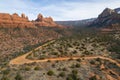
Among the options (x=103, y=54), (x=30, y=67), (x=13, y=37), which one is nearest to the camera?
(x=30, y=67)

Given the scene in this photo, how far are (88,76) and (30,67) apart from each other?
28.7 feet

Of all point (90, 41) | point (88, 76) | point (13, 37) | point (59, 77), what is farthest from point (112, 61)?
point (13, 37)

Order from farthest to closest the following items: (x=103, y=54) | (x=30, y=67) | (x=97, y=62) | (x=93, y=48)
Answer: (x=93, y=48) → (x=103, y=54) → (x=97, y=62) → (x=30, y=67)

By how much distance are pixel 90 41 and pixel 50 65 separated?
25.7m

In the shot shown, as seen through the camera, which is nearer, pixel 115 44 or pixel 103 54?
pixel 103 54

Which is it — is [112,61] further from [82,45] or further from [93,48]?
[82,45]

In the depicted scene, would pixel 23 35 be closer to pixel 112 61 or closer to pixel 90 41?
pixel 90 41

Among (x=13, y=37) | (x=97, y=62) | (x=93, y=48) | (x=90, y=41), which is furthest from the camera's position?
(x=13, y=37)

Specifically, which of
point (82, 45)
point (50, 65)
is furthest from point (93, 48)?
point (50, 65)

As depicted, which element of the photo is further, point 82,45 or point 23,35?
point 23,35

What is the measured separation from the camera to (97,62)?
127 feet

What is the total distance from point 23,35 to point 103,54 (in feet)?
306

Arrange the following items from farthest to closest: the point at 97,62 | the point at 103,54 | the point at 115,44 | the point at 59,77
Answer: the point at 115,44
the point at 103,54
the point at 97,62
the point at 59,77

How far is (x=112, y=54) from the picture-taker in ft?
153
